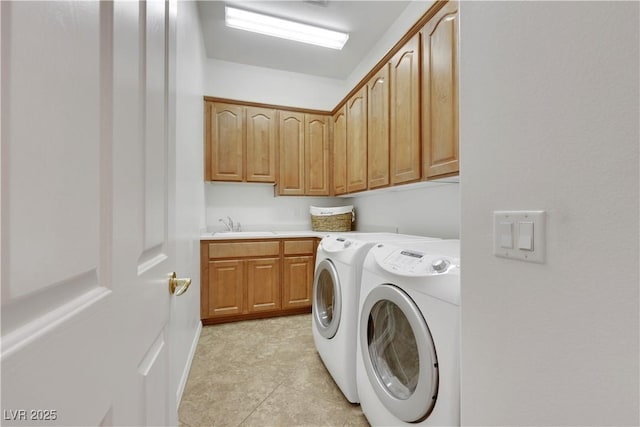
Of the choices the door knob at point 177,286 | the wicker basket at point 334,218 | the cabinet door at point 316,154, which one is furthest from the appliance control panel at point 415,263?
the cabinet door at point 316,154

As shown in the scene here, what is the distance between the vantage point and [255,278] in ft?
8.71

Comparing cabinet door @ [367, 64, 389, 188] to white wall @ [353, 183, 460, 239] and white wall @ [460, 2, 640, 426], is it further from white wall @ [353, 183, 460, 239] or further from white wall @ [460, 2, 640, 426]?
white wall @ [460, 2, 640, 426]

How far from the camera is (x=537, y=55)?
574mm

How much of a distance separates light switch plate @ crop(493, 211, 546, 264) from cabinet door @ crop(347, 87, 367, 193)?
1746 mm

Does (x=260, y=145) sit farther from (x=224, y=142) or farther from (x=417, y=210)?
(x=417, y=210)

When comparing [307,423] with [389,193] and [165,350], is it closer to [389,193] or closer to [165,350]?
[165,350]

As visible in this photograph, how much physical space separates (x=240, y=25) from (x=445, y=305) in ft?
9.53

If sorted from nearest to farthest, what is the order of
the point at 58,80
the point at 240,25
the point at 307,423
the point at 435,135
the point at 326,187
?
1. the point at 58,80
2. the point at 307,423
3. the point at 435,135
4. the point at 240,25
5. the point at 326,187

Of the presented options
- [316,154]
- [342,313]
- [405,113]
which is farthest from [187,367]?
[316,154]

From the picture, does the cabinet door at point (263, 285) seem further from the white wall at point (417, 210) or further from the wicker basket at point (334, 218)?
the white wall at point (417, 210)

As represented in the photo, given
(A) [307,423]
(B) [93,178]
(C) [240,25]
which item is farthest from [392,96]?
(A) [307,423]

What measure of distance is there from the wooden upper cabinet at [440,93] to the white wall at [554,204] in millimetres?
695

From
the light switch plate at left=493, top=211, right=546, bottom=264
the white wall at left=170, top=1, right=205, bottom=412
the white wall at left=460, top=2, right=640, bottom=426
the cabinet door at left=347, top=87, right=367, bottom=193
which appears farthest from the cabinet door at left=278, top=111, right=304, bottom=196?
the light switch plate at left=493, top=211, right=546, bottom=264

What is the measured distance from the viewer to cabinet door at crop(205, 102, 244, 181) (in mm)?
2762
